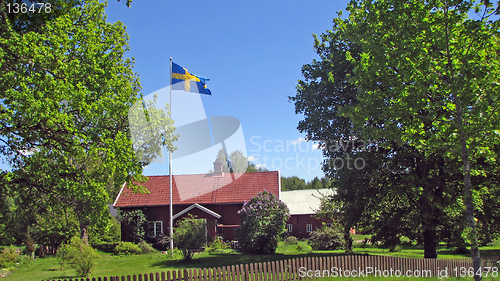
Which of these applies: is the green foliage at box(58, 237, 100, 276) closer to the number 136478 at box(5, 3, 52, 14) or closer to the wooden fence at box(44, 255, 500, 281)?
the wooden fence at box(44, 255, 500, 281)

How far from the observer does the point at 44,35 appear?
39.7ft

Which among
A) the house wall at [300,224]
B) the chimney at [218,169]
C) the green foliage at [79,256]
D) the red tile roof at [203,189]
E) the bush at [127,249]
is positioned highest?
the chimney at [218,169]

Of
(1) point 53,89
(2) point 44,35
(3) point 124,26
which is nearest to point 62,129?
(1) point 53,89

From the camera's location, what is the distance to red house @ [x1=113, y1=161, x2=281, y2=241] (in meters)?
33.4

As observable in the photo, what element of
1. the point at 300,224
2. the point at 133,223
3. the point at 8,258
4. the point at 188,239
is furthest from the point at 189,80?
the point at 300,224

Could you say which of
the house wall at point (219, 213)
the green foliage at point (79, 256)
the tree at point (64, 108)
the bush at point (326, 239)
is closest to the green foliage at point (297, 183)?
the house wall at point (219, 213)

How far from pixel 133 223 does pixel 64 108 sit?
22.6 metres

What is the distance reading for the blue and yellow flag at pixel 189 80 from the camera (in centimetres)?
2473

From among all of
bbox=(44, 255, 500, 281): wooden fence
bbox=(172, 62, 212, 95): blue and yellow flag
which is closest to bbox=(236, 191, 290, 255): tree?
bbox=(172, 62, 212, 95): blue and yellow flag

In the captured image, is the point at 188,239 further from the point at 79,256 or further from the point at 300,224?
the point at 300,224

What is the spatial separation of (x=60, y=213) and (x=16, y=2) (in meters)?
8.18

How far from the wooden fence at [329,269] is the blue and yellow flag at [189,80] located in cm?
1387

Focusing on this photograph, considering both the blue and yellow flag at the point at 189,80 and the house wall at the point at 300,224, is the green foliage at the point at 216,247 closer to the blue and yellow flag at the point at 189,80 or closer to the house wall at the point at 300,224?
the blue and yellow flag at the point at 189,80

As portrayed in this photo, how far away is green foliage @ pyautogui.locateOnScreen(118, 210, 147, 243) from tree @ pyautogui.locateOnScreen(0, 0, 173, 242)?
63.3ft
